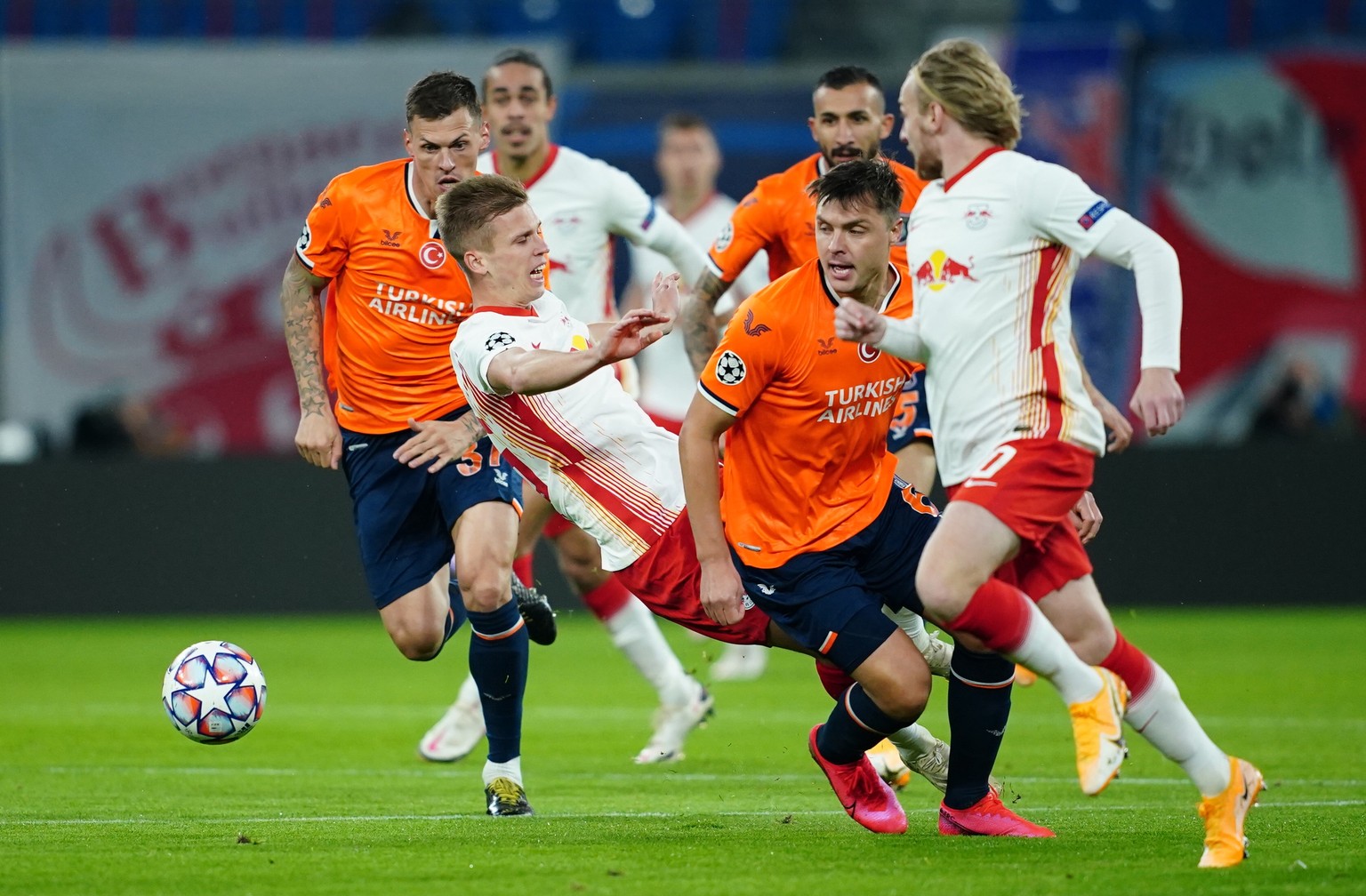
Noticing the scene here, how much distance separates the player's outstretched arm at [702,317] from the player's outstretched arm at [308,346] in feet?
4.64

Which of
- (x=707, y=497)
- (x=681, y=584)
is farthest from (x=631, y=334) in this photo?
(x=681, y=584)

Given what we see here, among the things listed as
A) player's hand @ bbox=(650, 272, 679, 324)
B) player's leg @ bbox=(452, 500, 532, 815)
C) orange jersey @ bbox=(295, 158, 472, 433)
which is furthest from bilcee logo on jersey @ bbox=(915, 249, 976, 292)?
orange jersey @ bbox=(295, 158, 472, 433)

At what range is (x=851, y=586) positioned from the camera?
5289 mm

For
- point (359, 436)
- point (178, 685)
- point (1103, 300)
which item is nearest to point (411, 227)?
point (359, 436)

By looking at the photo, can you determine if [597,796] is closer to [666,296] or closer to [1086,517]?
[1086,517]

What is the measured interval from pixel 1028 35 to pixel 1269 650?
256 inches

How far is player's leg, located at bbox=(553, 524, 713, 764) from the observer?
24.5 feet

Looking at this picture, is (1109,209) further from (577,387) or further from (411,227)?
(411,227)

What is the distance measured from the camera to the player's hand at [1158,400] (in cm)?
450

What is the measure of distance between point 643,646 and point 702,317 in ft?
4.66

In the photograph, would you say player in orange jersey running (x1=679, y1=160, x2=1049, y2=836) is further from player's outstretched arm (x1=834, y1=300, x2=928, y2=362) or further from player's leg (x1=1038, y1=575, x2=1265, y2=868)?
player's leg (x1=1038, y1=575, x2=1265, y2=868)

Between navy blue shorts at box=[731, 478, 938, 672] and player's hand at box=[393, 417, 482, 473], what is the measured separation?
133 cm

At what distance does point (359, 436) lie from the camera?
21.9ft

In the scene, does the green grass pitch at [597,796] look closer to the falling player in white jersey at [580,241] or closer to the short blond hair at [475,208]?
the falling player in white jersey at [580,241]
